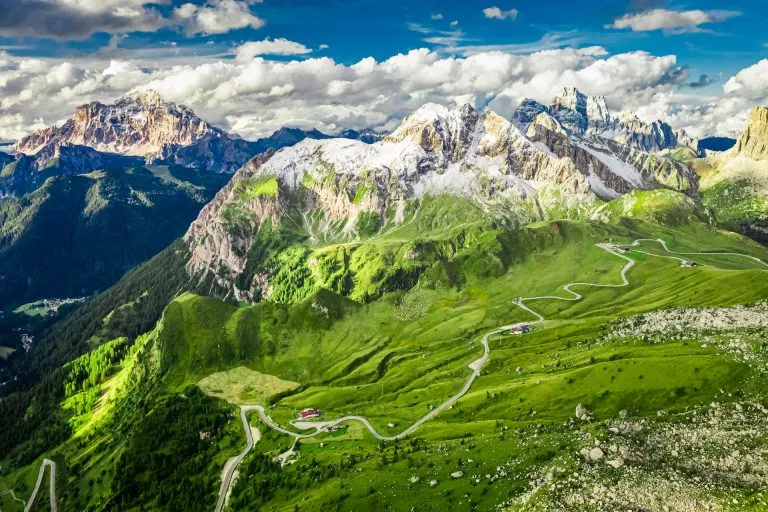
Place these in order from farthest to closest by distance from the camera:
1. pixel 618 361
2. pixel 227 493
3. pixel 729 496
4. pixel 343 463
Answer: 1. pixel 227 493
2. pixel 618 361
3. pixel 343 463
4. pixel 729 496

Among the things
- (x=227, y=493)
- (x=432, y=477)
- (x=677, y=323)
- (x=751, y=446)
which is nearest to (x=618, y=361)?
(x=677, y=323)

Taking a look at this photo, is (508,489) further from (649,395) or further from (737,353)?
(737,353)

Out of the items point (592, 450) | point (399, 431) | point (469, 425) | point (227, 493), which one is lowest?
point (227, 493)

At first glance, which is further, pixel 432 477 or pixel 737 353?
pixel 737 353

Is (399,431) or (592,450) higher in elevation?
(592,450)

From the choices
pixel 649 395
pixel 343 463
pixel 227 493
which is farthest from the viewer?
pixel 227 493

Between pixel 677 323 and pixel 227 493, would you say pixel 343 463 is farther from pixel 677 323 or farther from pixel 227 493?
pixel 677 323

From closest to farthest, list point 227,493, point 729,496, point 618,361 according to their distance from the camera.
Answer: point 729,496 → point 618,361 → point 227,493

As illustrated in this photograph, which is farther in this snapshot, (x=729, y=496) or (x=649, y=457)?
(x=649, y=457)

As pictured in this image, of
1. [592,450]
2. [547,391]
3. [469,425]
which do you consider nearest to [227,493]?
[469,425]
